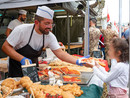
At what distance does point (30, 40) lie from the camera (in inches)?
123

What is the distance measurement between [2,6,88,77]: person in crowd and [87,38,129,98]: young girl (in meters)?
0.53

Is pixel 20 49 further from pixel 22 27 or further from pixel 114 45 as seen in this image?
pixel 114 45

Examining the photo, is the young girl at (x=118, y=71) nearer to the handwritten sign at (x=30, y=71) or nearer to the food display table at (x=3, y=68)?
the handwritten sign at (x=30, y=71)

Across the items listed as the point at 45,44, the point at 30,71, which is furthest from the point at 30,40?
the point at 30,71

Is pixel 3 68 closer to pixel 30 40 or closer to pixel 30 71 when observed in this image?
pixel 30 40

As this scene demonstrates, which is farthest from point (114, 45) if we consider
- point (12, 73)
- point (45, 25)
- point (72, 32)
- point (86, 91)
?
point (72, 32)

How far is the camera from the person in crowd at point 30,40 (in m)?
2.95

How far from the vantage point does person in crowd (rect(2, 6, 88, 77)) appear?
2947mm

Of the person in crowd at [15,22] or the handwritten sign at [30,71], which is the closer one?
the handwritten sign at [30,71]

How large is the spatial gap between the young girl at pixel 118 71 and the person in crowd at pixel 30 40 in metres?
0.53

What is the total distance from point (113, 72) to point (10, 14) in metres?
6.50

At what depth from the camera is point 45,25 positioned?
9.62 feet

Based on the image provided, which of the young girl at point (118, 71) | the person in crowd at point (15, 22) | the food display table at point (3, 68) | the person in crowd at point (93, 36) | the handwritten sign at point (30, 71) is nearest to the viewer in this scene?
the handwritten sign at point (30, 71)

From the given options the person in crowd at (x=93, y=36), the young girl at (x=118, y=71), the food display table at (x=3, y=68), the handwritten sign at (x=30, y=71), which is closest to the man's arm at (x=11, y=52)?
the handwritten sign at (x=30, y=71)
